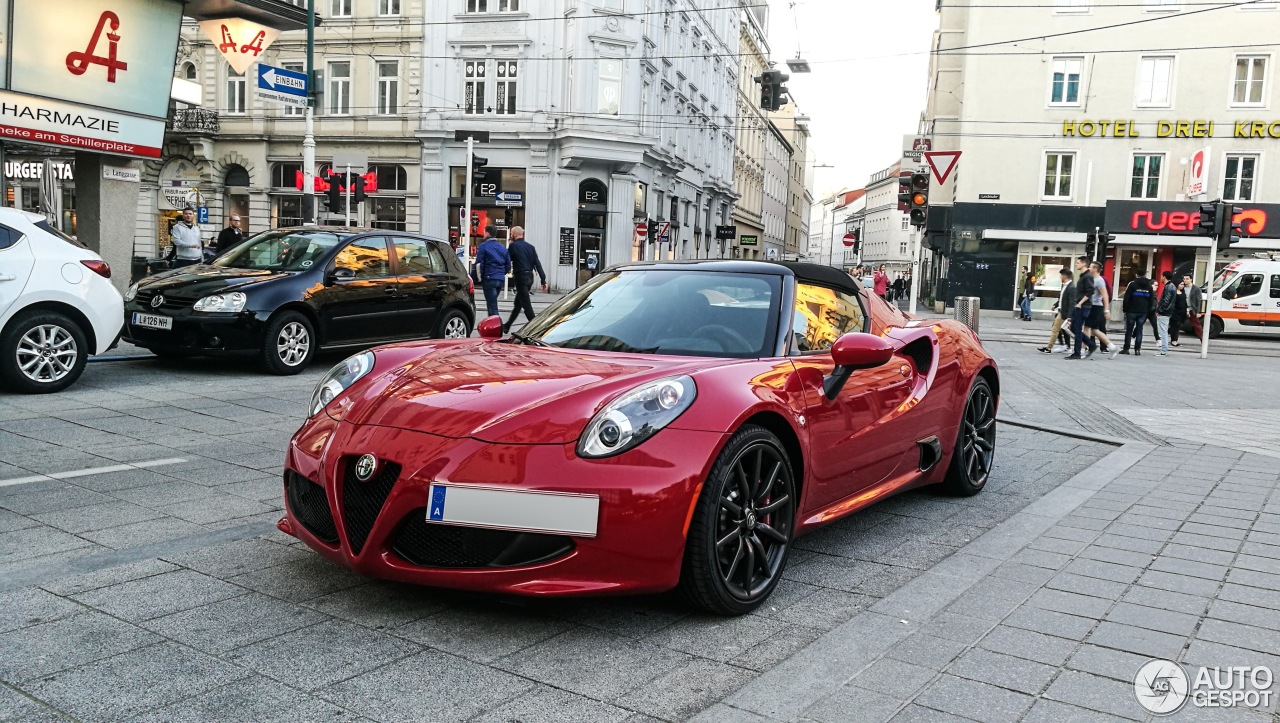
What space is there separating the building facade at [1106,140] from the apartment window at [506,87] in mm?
16290

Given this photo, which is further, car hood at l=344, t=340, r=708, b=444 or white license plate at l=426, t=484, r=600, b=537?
car hood at l=344, t=340, r=708, b=444

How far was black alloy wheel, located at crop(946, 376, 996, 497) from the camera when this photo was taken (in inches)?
220

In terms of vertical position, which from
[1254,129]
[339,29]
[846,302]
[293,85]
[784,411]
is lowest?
[784,411]

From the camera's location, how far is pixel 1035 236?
→ 36.9 metres

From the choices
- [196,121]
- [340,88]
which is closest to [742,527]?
[340,88]

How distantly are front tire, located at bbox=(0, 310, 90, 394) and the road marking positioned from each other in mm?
3061

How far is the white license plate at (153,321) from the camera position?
944cm

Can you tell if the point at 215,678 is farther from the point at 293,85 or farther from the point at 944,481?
the point at 293,85

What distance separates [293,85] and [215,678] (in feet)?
51.7

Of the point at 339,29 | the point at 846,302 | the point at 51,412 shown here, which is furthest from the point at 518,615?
the point at 339,29

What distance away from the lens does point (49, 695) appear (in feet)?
8.68

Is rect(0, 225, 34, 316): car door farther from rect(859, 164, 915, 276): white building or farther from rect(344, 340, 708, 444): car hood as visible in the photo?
rect(859, 164, 915, 276): white building

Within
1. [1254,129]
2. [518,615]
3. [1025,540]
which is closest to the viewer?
[518,615]
